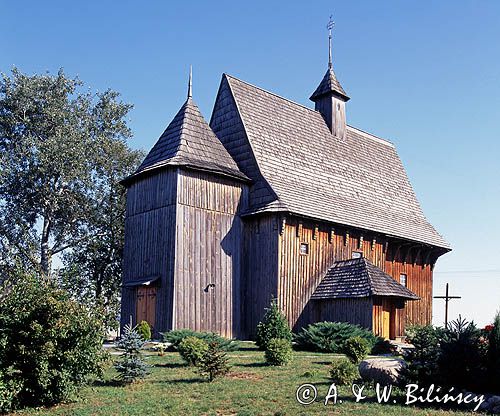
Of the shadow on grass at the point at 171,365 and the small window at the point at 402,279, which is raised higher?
the small window at the point at 402,279

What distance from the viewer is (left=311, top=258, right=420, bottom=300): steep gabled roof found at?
89.3 feet

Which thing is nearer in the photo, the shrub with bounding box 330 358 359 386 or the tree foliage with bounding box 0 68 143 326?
the shrub with bounding box 330 358 359 386

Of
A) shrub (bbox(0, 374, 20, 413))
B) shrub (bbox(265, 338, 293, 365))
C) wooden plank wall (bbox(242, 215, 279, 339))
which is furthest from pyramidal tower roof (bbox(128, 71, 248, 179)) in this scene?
shrub (bbox(0, 374, 20, 413))

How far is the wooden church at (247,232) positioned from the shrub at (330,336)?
265 centimetres

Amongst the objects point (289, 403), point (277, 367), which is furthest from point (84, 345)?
point (277, 367)

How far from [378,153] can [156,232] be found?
56.4 feet

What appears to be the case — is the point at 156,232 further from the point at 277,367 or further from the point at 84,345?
the point at 84,345

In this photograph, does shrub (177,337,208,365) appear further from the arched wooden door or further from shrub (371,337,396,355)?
the arched wooden door

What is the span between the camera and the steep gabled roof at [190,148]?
89.4ft

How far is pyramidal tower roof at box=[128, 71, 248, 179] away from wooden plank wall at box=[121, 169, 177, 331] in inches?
28.0

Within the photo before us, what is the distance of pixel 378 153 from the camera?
128 ft

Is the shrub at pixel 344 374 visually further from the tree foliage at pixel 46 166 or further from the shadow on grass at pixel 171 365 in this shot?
the tree foliage at pixel 46 166

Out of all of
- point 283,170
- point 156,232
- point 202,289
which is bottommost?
point 202,289

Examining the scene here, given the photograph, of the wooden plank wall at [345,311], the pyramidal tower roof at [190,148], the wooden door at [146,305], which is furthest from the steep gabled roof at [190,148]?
the wooden plank wall at [345,311]
